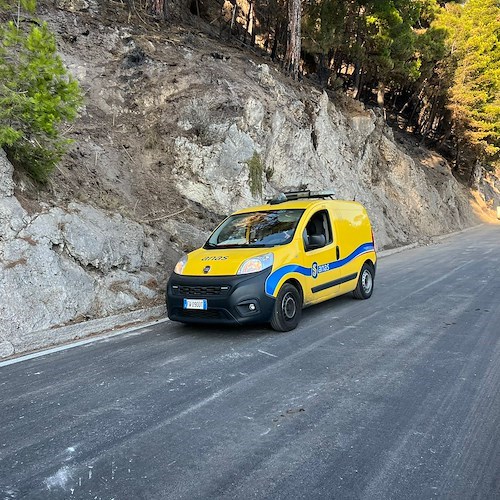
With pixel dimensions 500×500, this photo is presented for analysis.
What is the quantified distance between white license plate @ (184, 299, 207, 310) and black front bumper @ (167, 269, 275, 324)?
1.7 inches

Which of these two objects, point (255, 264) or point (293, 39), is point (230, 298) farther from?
point (293, 39)

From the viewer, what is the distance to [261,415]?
3898 mm

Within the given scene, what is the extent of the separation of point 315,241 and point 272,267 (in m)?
1.20

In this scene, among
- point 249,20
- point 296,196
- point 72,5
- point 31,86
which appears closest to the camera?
point 31,86

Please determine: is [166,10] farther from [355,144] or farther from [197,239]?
[197,239]

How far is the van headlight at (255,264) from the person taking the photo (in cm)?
622

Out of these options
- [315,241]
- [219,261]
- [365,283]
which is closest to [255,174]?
[365,283]

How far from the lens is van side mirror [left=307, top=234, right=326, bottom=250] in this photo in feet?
23.3

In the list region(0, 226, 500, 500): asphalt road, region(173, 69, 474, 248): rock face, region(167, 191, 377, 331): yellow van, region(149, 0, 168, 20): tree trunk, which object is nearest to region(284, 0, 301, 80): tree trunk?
region(173, 69, 474, 248): rock face

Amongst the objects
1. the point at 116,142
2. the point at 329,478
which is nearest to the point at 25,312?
the point at 329,478

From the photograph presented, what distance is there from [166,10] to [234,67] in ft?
13.8

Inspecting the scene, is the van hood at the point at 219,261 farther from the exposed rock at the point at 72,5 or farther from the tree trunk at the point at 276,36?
the tree trunk at the point at 276,36

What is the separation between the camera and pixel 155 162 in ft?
40.8

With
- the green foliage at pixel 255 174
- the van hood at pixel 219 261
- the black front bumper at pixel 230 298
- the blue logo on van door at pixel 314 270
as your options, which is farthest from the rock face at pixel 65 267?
the green foliage at pixel 255 174
